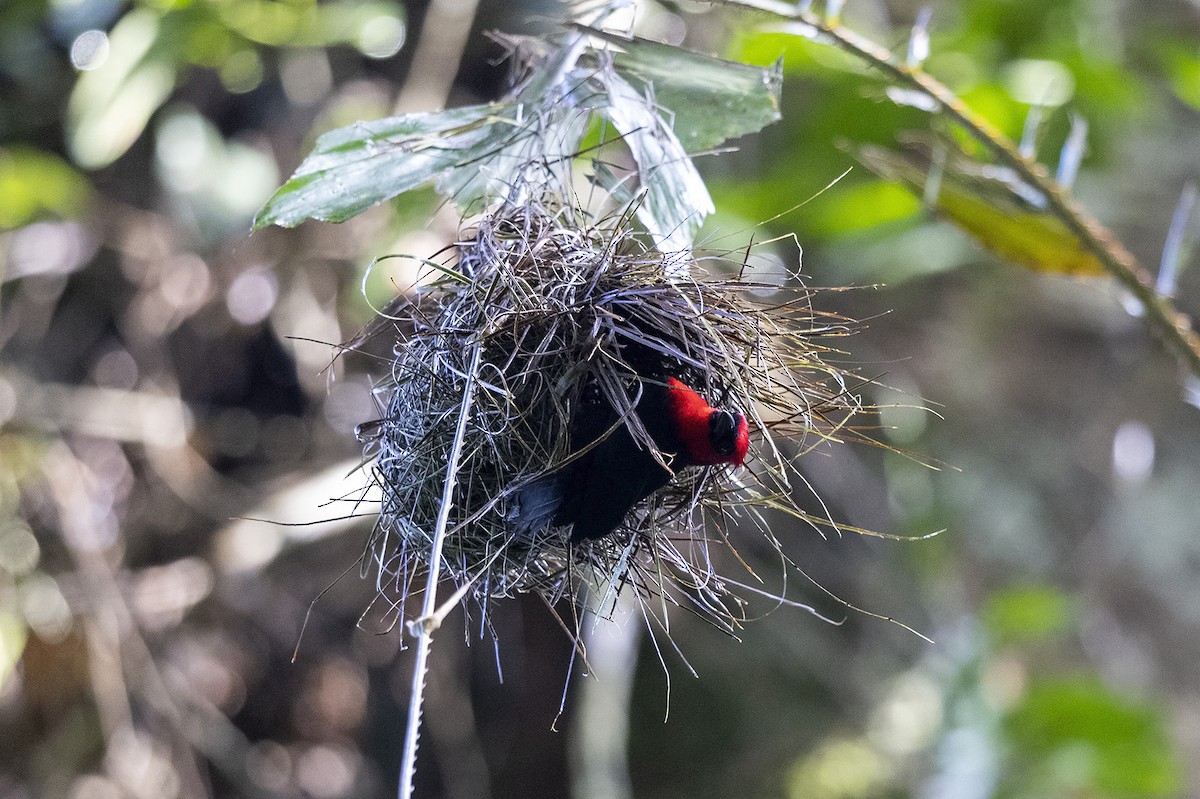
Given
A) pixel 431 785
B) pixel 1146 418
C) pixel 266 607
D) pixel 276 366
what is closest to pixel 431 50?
pixel 276 366

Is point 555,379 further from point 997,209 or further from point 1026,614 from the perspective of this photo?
point 1026,614

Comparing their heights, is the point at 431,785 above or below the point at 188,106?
below

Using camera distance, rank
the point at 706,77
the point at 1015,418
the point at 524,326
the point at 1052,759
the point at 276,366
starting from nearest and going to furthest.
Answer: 1. the point at 524,326
2. the point at 706,77
3. the point at 1052,759
4. the point at 276,366
5. the point at 1015,418

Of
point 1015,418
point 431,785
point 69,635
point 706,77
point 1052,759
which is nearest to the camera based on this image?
point 706,77

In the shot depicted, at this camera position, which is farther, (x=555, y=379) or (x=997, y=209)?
(x=997, y=209)

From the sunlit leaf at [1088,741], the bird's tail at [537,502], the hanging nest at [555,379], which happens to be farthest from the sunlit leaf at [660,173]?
the sunlit leaf at [1088,741]

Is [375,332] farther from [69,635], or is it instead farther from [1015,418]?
[1015,418]

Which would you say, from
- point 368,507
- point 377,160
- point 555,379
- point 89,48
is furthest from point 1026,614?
point 89,48
